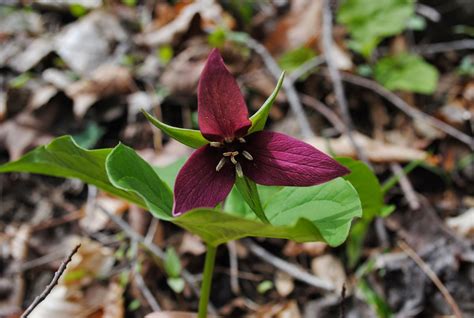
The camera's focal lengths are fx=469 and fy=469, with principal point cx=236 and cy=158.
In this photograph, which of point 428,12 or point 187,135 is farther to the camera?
point 428,12

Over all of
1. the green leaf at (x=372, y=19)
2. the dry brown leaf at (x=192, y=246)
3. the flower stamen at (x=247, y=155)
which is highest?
the flower stamen at (x=247, y=155)

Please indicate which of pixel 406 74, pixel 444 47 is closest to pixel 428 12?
pixel 444 47

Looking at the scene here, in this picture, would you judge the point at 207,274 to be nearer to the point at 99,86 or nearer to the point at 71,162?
the point at 71,162

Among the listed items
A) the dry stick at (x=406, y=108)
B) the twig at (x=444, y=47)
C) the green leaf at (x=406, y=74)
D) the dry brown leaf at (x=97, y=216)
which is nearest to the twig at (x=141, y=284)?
the dry brown leaf at (x=97, y=216)

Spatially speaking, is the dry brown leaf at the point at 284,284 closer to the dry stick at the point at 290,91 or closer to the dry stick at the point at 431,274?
the dry stick at the point at 431,274

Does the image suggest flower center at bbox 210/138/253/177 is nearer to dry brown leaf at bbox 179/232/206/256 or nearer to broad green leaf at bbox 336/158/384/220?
broad green leaf at bbox 336/158/384/220

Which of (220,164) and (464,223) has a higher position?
(220,164)
